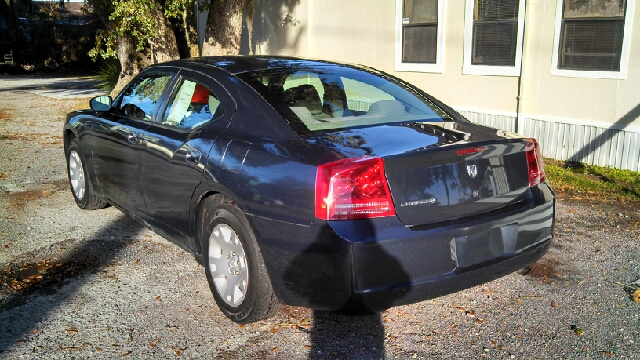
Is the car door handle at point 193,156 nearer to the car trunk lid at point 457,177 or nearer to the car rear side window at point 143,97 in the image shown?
the car rear side window at point 143,97

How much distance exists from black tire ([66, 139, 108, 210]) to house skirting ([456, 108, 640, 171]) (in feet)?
19.6

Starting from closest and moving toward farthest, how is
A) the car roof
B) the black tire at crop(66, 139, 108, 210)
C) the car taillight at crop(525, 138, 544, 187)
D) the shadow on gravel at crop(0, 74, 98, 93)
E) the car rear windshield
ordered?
the car taillight at crop(525, 138, 544, 187), the car rear windshield, the car roof, the black tire at crop(66, 139, 108, 210), the shadow on gravel at crop(0, 74, 98, 93)

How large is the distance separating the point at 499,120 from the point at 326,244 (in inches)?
271

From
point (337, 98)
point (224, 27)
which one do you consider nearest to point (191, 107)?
point (337, 98)

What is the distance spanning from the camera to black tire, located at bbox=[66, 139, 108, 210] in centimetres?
607

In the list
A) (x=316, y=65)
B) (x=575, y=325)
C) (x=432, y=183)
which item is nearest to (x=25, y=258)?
(x=316, y=65)

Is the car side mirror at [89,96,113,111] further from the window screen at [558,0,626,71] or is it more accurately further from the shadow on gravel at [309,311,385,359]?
the window screen at [558,0,626,71]

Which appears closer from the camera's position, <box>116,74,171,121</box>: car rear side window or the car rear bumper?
the car rear bumper

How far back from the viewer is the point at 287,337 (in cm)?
369

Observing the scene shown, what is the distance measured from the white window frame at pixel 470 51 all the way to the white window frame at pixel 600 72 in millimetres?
534

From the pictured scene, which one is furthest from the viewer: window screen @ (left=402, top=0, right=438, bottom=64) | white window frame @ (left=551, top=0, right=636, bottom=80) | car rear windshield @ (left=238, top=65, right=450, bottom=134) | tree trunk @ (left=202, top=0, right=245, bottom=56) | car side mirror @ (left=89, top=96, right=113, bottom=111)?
tree trunk @ (left=202, top=0, right=245, bottom=56)

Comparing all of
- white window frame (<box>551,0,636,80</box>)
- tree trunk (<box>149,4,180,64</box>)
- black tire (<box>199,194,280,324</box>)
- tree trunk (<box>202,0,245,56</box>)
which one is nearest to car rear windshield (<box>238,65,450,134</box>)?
black tire (<box>199,194,280,324</box>)

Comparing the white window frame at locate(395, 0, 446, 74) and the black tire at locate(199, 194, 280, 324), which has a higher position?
the white window frame at locate(395, 0, 446, 74)

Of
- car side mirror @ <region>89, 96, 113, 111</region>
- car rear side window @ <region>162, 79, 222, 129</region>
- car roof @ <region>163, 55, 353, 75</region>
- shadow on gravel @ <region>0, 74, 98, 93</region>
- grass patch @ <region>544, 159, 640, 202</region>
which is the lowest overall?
shadow on gravel @ <region>0, 74, 98, 93</region>
